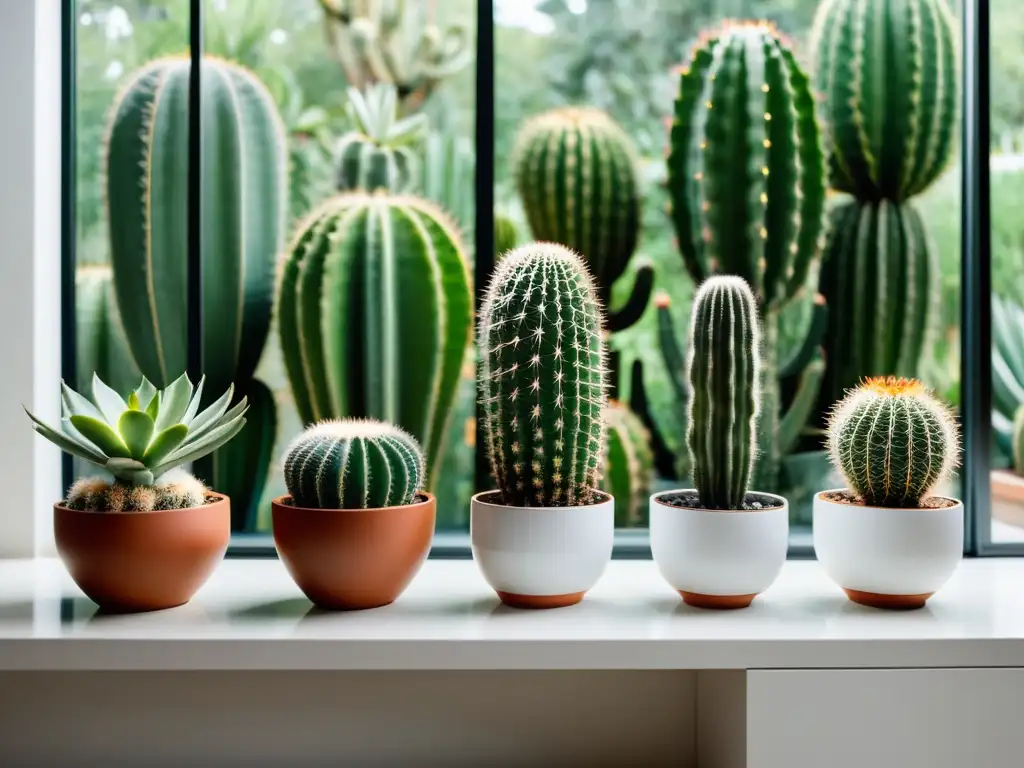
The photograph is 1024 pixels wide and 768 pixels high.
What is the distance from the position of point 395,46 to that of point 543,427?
74cm

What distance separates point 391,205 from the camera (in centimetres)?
140

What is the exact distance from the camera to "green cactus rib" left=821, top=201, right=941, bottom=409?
140 centimetres

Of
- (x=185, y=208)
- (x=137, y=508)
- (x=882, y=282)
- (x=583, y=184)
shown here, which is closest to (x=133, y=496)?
(x=137, y=508)

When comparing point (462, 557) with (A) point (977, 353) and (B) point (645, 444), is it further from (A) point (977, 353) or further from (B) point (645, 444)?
(A) point (977, 353)

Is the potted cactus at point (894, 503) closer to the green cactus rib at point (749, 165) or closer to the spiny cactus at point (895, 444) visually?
the spiny cactus at point (895, 444)

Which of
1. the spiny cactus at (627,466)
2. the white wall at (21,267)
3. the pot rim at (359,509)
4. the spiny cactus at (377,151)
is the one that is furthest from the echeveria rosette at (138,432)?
the spiny cactus at (627,466)

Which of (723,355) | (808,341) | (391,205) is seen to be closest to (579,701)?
(723,355)

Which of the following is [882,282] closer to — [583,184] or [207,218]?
[583,184]

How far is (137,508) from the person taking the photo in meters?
1.00

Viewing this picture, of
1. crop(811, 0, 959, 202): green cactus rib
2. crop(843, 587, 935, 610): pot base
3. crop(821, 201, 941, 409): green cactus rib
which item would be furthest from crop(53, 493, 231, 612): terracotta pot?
crop(811, 0, 959, 202): green cactus rib

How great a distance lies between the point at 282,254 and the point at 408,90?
328 millimetres

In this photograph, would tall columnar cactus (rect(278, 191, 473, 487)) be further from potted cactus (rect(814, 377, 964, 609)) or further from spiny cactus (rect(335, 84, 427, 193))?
potted cactus (rect(814, 377, 964, 609))

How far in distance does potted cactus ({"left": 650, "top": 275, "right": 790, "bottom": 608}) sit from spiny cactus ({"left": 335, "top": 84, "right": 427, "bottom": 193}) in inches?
23.0

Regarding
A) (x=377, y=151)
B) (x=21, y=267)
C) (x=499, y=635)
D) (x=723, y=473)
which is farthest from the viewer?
(x=377, y=151)
